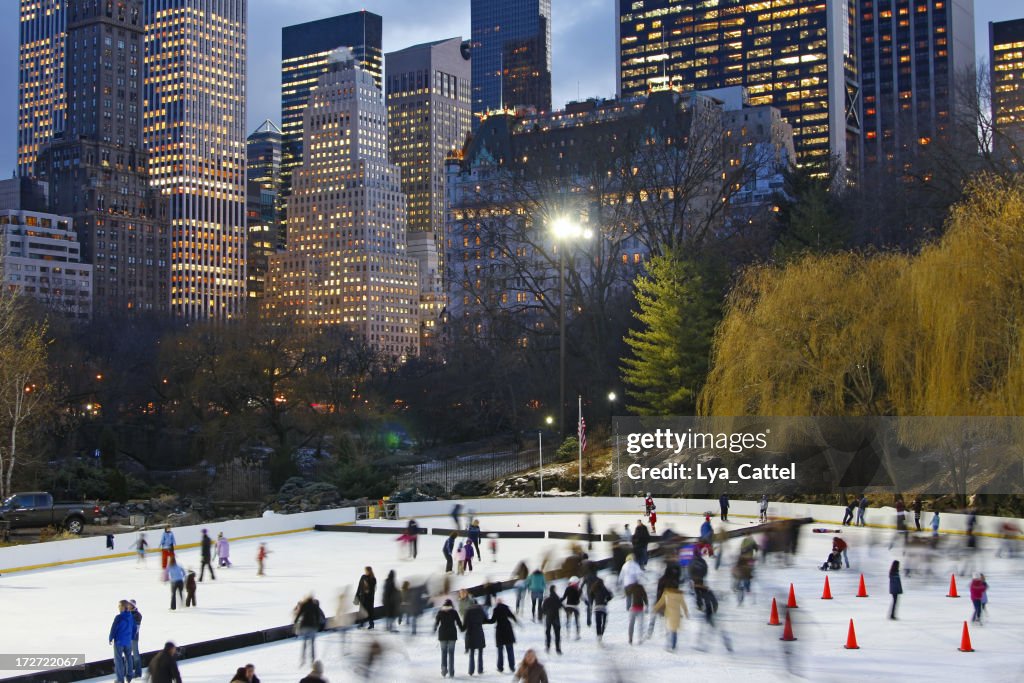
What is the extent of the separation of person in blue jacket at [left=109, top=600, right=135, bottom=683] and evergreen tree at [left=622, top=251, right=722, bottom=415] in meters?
32.0

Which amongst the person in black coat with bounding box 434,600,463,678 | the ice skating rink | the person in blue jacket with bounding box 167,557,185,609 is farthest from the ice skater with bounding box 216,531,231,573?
the person in black coat with bounding box 434,600,463,678

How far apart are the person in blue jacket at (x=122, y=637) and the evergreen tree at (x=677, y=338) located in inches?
1259

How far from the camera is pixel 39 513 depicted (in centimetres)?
3812

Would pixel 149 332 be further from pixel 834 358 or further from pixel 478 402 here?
pixel 834 358

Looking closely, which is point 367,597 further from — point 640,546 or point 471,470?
point 471,470

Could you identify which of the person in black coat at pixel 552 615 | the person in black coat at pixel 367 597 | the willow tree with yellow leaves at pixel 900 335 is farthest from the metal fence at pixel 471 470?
the person in black coat at pixel 552 615

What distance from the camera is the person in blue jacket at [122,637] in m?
15.8

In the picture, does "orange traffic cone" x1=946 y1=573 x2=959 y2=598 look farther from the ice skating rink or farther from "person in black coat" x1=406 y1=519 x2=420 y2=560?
"person in black coat" x1=406 y1=519 x2=420 y2=560

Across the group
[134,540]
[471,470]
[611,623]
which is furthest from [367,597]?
[471,470]

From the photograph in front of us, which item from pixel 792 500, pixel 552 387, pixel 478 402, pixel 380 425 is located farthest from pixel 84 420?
pixel 792 500

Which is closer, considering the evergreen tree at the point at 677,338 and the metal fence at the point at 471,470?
the evergreen tree at the point at 677,338

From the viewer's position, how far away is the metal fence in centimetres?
5344

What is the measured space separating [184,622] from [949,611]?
46.3 feet

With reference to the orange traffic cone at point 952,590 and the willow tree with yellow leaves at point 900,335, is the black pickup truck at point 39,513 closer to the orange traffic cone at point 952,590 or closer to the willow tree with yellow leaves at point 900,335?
the willow tree with yellow leaves at point 900,335
